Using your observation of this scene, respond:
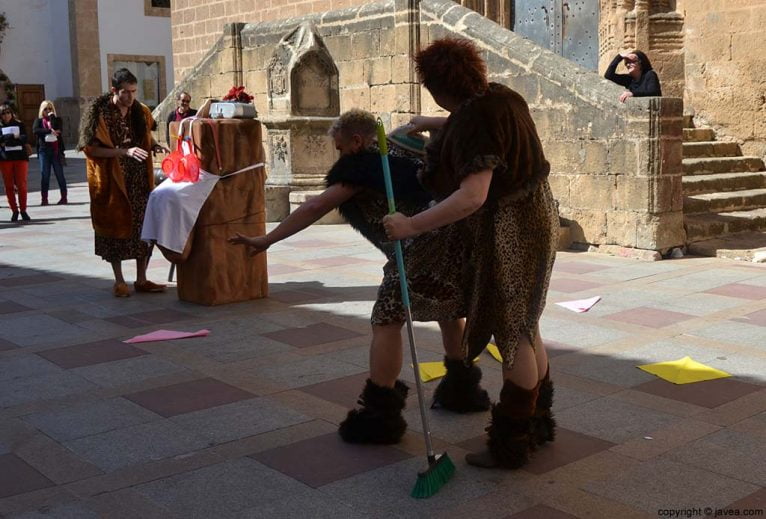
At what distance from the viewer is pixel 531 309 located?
3607 mm

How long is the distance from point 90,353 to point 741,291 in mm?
4580

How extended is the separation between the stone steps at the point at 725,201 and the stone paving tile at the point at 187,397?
6.40m

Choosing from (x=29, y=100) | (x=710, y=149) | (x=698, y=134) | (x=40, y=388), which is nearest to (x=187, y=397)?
(x=40, y=388)

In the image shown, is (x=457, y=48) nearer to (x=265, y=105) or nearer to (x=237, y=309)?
(x=237, y=309)

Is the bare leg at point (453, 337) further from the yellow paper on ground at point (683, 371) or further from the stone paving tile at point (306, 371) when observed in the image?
the yellow paper on ground at point (683, 371)

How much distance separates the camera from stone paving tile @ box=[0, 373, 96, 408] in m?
4.70

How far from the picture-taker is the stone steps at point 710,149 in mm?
11148

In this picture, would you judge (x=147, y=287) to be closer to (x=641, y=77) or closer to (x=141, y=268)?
(x=141, y=268)

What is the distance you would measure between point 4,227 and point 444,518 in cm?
1053

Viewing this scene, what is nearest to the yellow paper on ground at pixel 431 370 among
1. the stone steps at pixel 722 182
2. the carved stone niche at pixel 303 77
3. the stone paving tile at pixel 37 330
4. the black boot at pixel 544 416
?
the black boot at pixel 544 416

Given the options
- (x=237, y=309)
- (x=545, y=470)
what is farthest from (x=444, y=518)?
(x=237, y=309)

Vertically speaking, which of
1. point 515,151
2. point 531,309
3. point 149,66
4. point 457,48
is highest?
point 149,66

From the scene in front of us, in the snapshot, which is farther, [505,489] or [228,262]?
[228,262]

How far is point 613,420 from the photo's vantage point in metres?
4.23
